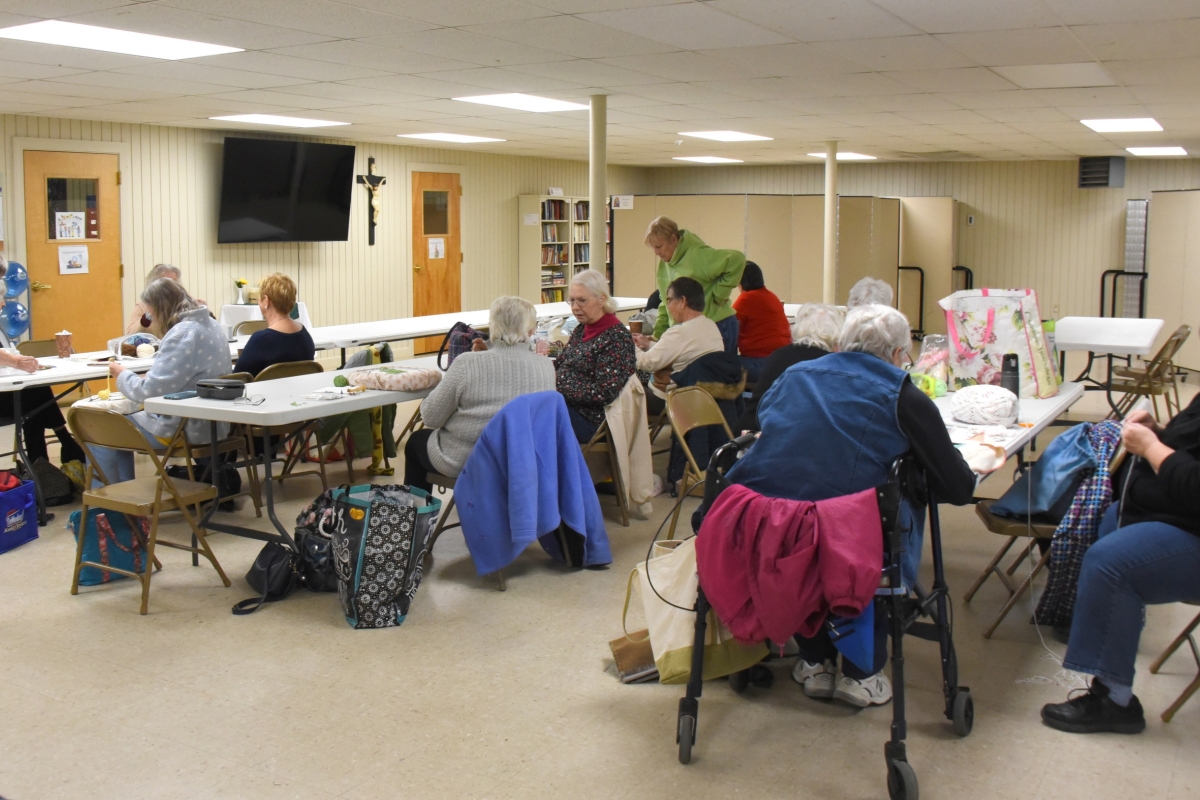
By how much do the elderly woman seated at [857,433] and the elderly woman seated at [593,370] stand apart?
2.03m

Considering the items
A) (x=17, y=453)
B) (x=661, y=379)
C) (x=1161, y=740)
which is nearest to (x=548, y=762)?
(x=1161, y=740)

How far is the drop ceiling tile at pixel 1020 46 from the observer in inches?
208

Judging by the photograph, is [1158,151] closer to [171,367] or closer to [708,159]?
[708,159]

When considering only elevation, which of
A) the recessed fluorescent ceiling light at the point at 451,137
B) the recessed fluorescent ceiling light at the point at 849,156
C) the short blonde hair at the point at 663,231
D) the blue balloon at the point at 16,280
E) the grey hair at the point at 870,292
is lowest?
the grey hair at the point at 870,292

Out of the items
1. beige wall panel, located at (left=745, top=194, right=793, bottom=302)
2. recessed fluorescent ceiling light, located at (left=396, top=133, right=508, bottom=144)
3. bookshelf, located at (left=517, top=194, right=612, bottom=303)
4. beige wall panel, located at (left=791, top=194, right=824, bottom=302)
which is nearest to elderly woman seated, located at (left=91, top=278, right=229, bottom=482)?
recessed fluorescent ceiling light, located at (left=396, top=133, right=508, bottom=144)

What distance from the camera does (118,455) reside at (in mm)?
5238

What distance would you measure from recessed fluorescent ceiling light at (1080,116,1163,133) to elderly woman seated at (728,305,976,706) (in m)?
7.48

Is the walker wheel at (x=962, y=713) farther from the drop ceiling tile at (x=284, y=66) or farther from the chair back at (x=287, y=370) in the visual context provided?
the drop ceiling tile at (x=284, y=66)

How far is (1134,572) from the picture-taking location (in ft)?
9.84

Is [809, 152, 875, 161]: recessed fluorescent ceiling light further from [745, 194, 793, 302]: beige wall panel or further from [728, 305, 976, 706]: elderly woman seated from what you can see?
[728, 305, 976, 706]: elderly woman seated

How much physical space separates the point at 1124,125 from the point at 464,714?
8.94 metres

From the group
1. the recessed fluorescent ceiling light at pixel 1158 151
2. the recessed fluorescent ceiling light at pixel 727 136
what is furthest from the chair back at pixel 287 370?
the recessed fluorescent ceiling light at pixel 1158 151

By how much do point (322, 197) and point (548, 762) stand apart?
365 inches

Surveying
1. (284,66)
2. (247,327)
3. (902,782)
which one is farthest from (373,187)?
(902,782)
